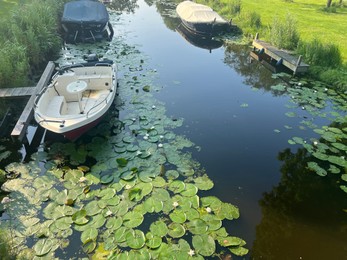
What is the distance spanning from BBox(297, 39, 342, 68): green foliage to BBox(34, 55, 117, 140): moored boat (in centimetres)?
1149

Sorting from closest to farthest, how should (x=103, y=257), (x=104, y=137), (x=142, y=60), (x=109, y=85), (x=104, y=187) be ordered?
1. (x=103, y=257)
2. (x=104, y=187)
3. (x=104, y=137)
4. (x=109, y=85)
5. (x=142, y=60)

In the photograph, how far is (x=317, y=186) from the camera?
8609 millimetres

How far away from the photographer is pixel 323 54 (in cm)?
1524

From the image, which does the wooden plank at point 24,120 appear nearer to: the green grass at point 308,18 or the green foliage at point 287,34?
the green foliage at point 287,34

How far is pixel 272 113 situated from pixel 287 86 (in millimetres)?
3273

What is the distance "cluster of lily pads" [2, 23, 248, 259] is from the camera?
254 inches

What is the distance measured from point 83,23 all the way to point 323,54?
620 inches

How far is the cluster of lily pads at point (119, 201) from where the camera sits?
6441 mm

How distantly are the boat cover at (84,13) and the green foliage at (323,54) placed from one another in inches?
554

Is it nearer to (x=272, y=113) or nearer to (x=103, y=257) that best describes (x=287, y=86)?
(x=272, y=113)

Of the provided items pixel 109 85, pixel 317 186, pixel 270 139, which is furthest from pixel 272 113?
pixel 109 85

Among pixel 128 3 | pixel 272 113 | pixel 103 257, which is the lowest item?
pixel 103 257

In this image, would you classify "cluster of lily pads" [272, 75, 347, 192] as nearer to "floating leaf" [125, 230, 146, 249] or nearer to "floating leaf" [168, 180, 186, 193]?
"floating leaf" [168, 180, 186, 193]

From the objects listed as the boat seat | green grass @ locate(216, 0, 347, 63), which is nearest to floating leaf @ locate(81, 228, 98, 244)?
the boat seat
